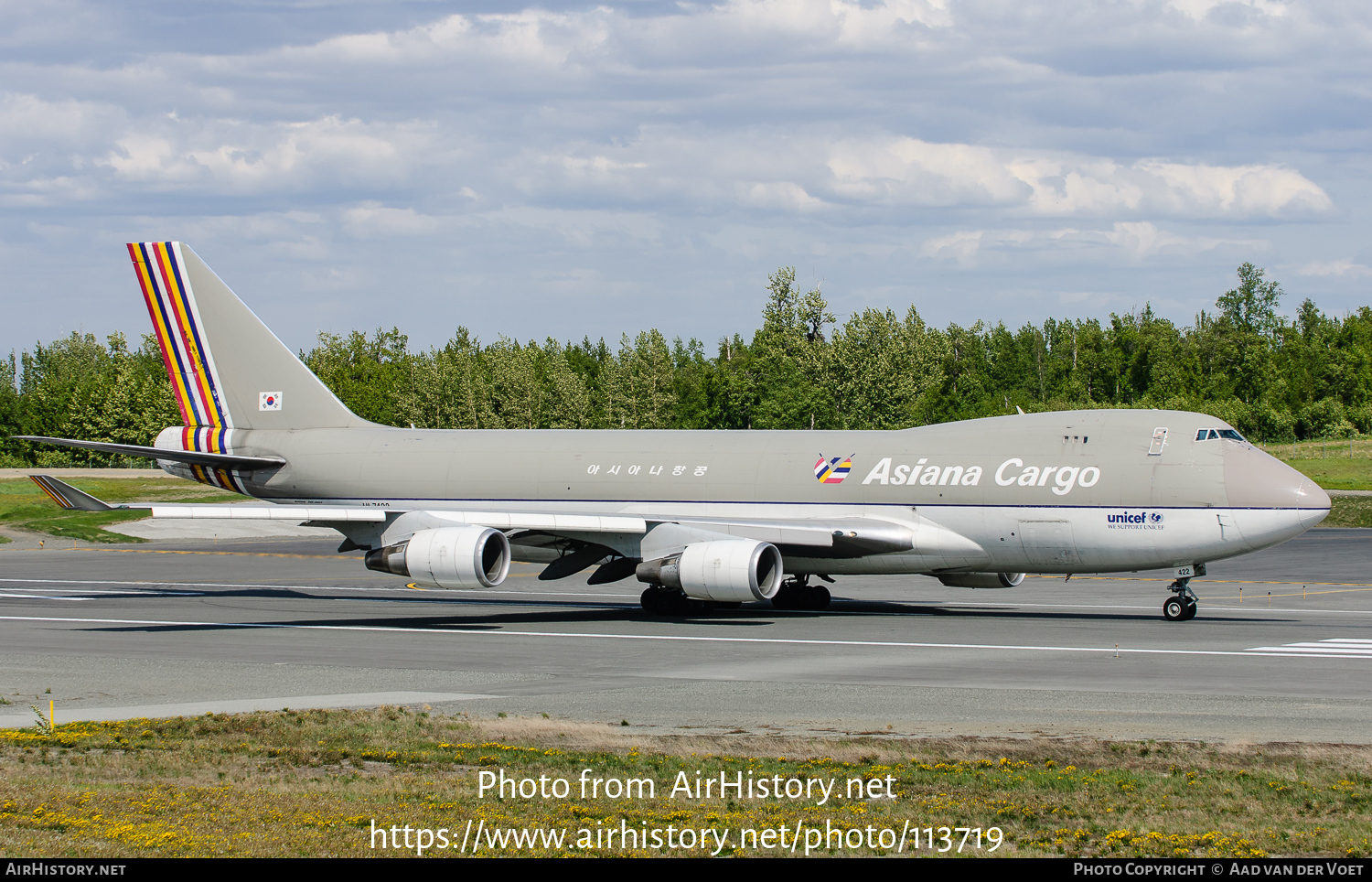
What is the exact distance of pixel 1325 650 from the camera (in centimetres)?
2430

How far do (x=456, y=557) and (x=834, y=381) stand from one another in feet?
235

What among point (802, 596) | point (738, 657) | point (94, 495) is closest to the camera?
point (738, 657)

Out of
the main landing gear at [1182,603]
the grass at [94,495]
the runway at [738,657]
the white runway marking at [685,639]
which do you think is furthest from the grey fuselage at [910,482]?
the grass at [94,495]

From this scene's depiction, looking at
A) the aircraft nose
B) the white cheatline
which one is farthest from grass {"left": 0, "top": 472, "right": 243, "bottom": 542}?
the white cheatline

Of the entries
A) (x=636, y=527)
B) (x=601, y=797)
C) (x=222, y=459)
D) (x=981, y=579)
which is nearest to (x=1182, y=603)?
(x=981, y=579)

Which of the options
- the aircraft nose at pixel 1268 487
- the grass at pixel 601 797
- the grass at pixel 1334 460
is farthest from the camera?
the grass at pixel 1334 460

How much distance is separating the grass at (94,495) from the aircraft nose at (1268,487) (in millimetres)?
40705

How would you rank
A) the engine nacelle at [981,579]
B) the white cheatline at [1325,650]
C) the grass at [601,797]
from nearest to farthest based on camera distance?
the grass at [601,797], the white cheatline at [1325,650], the engine nacelle at [981,579]

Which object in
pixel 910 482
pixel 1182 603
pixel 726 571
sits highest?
pixel 910 482

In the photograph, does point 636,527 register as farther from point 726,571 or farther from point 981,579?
point 981,579

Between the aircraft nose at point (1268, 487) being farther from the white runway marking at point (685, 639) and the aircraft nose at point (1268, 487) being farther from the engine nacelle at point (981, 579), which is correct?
the engine nacelle at point (981, 579)

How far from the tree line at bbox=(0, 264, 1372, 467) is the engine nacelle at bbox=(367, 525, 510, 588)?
200ft

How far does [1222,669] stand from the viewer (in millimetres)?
21500

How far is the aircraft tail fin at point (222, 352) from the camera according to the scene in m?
38.2
